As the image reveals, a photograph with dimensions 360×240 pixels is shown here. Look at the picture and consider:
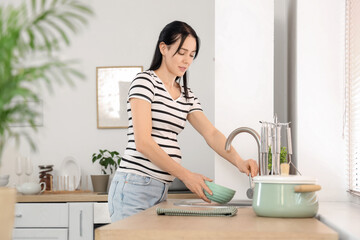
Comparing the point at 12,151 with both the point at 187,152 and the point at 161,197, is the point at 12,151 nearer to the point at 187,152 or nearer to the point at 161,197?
the point at 187,152

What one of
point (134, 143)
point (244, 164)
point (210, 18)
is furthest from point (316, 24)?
point (210, 18)

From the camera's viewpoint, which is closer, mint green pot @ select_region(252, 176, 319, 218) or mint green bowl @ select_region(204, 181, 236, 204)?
mint green pot @ select_region(252, 176, 319, 218)

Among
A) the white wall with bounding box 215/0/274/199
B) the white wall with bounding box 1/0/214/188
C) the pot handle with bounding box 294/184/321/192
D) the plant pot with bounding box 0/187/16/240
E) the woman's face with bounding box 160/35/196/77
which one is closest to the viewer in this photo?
the plant pot with bounding box 0/187/16/240

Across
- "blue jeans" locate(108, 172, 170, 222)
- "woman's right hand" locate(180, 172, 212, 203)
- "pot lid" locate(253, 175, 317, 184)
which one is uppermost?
"pot lid" locate(253, 175, 317, 184)

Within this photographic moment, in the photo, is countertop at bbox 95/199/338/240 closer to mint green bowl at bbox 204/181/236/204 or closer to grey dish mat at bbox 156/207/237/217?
grey dish mat at bbox 156/207/237/217

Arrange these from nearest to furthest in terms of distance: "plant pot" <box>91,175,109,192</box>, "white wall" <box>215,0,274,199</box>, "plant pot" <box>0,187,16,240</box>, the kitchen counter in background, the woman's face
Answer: "plant pot" <box>0,187,16,240</box>
the kitchen counter in background
the woman's face
"white wall" <box>215,0,274,199</box>
"plant pot" <box>91,175,109,192</box>

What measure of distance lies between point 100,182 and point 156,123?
5.55 feet

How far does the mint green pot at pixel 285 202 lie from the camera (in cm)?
143

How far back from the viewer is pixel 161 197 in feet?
6.30

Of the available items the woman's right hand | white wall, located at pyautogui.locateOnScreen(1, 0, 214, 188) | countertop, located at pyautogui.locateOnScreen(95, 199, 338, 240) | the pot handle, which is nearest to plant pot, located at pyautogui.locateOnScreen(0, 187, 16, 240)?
countertop, located at pyautogui.locateOnScreen(95, 199, 338, 240)

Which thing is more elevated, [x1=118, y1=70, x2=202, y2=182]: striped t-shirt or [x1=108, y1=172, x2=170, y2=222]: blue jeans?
[x1=118, y1=70, x2=202, y2=182]: striped t-shirt

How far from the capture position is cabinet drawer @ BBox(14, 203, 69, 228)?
327 cm

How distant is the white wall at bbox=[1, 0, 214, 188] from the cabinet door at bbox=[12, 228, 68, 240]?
1.90 feet

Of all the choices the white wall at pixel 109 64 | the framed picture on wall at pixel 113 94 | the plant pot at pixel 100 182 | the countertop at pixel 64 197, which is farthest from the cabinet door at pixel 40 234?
the framed picture on wall at pixel 113 94
